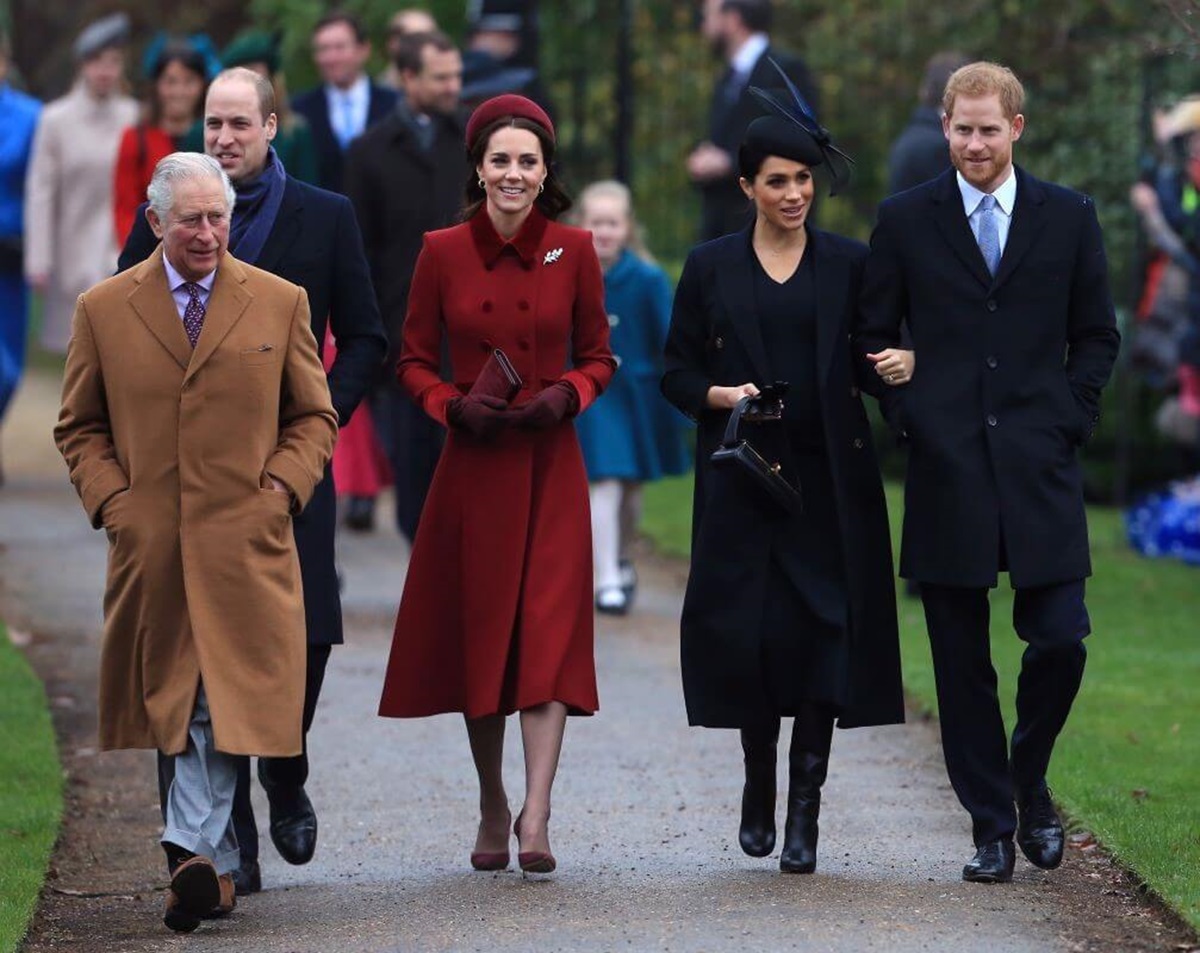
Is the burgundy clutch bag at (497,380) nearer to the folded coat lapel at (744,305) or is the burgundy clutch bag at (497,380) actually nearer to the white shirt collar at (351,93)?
the folded coat lapel at (744,305)

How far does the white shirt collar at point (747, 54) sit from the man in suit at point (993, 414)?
22.4ft

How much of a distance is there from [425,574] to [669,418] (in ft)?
14.9

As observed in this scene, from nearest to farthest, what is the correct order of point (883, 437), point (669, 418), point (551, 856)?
point (551, 856), point (669, 418), point (883, 437)

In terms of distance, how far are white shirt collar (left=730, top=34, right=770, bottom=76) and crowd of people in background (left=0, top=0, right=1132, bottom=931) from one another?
21.1 feet

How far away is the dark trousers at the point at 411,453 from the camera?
10.7 meters

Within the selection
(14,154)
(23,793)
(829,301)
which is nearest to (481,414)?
(829,301)

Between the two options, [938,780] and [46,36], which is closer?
[938,780]

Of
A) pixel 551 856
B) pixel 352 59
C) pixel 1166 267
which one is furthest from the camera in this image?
pixel 1166 267

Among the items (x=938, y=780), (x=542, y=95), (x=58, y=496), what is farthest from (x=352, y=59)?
(x=938, y=780)

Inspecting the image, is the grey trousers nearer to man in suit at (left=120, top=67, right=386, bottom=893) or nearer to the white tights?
man in suit at (left=120, top=67, right=386, bottom=893)

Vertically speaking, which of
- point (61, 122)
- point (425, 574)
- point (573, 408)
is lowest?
point (425, 574)

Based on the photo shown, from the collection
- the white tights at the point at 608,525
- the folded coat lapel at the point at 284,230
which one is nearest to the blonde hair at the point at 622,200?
the white tights at the point at 608,525

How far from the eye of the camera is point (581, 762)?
8570 mm

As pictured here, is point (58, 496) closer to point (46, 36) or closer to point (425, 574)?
point (425, 574)
